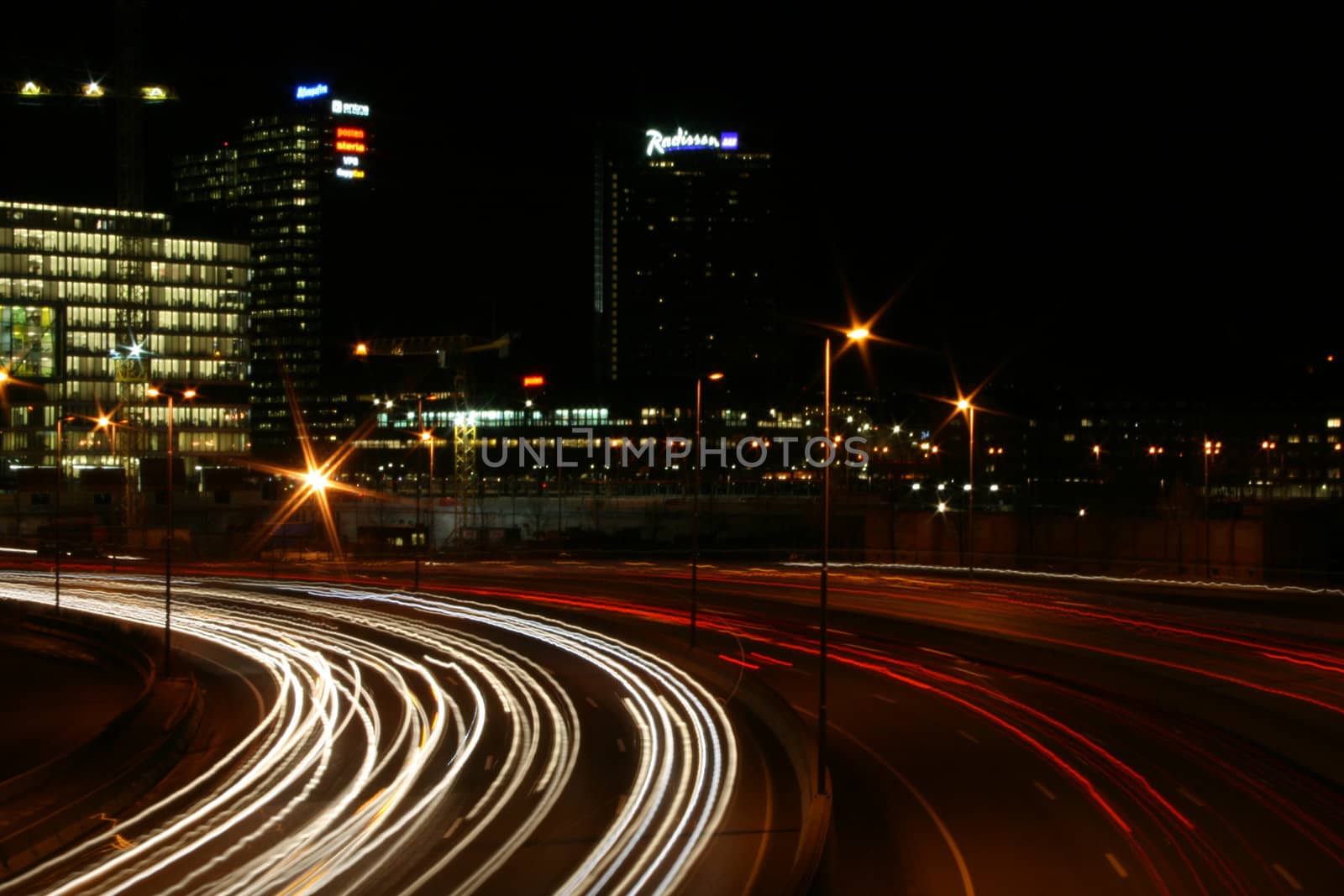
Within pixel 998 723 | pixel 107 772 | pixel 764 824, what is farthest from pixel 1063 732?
pixel 107 772

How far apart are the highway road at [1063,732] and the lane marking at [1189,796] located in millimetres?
63

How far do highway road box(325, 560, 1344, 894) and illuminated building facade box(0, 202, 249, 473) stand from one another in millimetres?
86288

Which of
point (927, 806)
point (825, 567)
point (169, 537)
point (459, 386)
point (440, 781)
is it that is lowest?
point (927, 806)

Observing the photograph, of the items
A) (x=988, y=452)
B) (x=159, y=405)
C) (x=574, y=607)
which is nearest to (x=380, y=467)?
(x=159, y=405)

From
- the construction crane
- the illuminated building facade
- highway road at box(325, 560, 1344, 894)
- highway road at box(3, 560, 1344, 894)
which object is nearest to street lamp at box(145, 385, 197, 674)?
highway road at box(3, 560, 1344, 894)

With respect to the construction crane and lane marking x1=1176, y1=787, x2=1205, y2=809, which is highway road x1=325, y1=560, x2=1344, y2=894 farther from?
the construction crane

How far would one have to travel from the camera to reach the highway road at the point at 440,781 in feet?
48.0

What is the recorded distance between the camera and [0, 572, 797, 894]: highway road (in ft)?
48.0

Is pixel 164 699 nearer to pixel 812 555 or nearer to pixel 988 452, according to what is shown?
pixel 812 555

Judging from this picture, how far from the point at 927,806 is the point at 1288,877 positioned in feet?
16.1

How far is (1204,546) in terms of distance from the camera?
2031 inches

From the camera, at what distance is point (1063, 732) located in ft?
75.2

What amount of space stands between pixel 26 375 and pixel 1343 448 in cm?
11680

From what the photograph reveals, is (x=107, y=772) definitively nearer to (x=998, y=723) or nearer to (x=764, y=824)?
(x=764, y=824)
